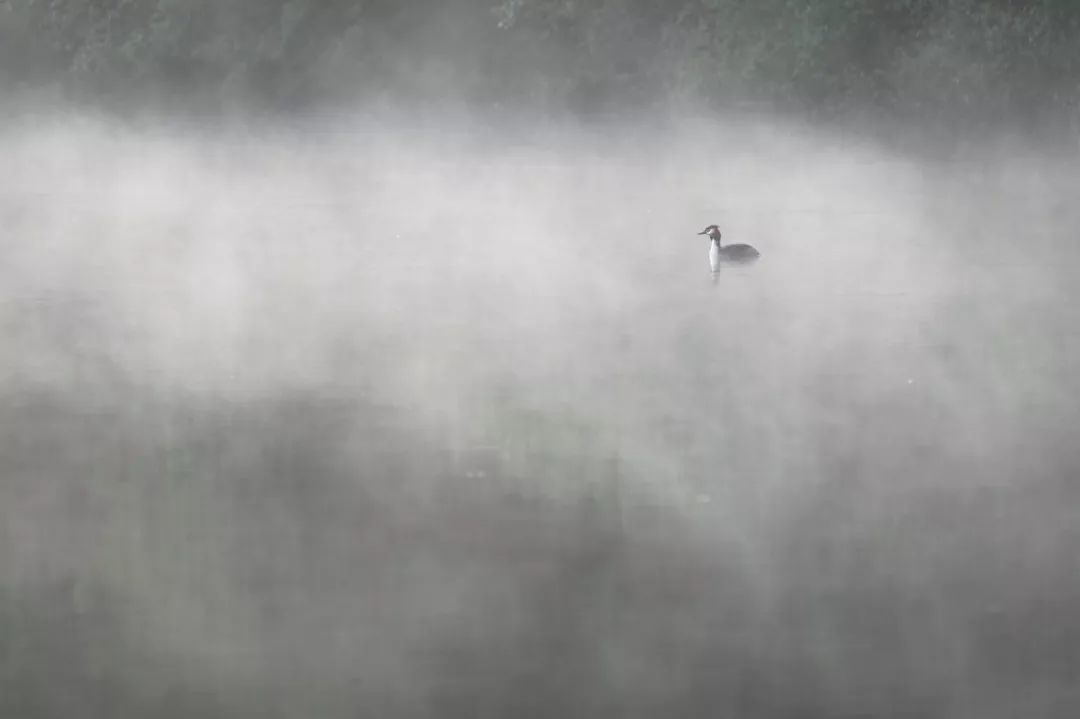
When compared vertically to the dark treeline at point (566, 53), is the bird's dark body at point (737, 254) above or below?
below

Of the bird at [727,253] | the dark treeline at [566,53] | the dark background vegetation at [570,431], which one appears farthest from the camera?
the dark treeline at [566,53]

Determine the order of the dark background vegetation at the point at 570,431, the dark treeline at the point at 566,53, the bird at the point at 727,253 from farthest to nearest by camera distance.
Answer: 1. the dark treeline at the point at 566,53
2. the bird at the point at 727,253
3. the dark background vegetation at the point at 570,431

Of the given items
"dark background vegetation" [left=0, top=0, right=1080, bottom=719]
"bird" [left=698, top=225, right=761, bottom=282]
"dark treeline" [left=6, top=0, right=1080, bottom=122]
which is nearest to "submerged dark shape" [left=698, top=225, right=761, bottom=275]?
"bird" [left=698, top=225, right=761, bottom=282]

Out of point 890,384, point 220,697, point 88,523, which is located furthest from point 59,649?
point 890,384

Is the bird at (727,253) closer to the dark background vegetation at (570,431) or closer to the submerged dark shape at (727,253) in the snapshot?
the submerged dark shape at (727,253)

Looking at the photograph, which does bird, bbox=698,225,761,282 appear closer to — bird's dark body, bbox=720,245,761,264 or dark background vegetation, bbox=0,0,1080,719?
bird's dark body, bbox=720,245,761,264

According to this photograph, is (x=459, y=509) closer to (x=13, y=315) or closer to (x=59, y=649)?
(x=59, y=649)

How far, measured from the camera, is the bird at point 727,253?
26.5 feet

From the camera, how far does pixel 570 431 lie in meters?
5.04

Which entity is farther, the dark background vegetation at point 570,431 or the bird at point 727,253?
the bird at point 727,253

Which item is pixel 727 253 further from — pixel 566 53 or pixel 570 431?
pixel 566 53

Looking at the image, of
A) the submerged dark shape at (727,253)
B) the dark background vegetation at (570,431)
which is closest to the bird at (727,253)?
the submerged dark shape at (727,253)

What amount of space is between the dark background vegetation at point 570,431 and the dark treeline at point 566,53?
7 centimetres

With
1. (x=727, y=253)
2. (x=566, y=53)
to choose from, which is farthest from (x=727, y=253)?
(x=566, y=53)
